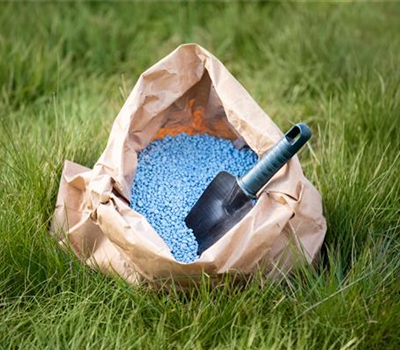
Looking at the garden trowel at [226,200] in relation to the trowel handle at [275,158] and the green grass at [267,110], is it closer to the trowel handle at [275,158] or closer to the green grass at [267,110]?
the trowel handle at [275,158]

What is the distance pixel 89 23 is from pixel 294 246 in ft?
5.40

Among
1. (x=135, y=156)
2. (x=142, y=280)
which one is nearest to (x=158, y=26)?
(x=135, y=156)

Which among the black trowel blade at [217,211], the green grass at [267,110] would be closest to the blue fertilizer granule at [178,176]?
the black trowel blade at [217,211]

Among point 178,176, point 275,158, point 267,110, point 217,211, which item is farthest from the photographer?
point 267,110

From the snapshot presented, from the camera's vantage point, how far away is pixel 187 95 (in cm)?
200

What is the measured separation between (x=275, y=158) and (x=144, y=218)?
330 millimetres

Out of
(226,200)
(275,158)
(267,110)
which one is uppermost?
(275,158)

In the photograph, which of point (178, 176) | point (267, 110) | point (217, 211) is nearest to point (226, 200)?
point (217, 211)

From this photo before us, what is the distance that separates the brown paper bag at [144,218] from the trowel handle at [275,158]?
0.04 metres

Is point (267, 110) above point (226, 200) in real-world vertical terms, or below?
below

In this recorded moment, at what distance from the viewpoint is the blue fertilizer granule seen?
1.80m

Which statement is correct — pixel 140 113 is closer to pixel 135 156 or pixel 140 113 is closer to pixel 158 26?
pixel 135 156

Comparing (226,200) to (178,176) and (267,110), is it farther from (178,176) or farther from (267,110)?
(267,110)

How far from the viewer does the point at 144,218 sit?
5.52ft
